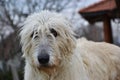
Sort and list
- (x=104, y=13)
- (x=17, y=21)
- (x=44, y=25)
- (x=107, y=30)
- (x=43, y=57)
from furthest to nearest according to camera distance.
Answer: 1. (x=17, y=21)
2. (x=107, y=30)
3. (x=104, y=13)
4. (x=44, y=25)
5. (x=43, y=57)

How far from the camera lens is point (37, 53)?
16.4 ft

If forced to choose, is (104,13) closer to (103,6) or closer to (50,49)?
(103,6)

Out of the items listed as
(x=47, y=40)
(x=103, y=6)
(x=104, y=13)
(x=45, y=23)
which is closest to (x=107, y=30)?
(x=103, y=6)

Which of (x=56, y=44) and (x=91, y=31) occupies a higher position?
(x=56, y=44)

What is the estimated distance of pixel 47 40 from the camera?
16.7 feet

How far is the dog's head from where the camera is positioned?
5.01 m

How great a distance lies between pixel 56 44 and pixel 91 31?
110 feet

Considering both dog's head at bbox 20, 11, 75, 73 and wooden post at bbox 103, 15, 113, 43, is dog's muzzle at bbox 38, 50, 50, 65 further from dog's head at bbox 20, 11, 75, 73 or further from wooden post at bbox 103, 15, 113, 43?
wooden post at bbox 103, 15, 113, 43

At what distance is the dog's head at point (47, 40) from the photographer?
5.01m

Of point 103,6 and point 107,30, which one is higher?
point 103,6

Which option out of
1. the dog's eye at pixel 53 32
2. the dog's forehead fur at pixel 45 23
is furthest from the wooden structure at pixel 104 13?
the dog's eye at pixel 53 32

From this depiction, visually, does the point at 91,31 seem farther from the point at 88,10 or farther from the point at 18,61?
the point at 88,10

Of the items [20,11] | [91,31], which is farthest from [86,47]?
[91,31]

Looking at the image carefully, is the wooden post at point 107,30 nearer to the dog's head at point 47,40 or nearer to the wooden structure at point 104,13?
the wooden structure at point 104,13
